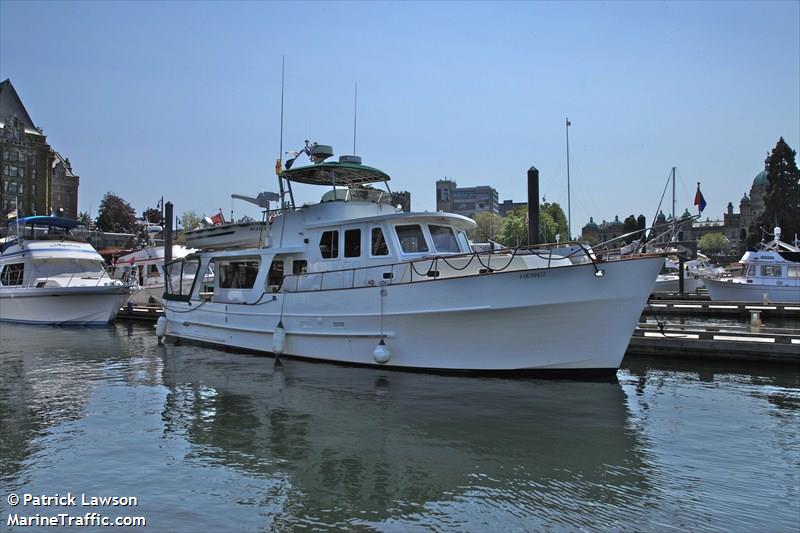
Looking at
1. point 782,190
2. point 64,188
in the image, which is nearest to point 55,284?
point 782,190

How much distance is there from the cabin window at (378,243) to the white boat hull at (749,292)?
2532 centimetres

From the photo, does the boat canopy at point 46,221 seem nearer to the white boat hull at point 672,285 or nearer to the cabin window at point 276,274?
the cabin window at point 276,274

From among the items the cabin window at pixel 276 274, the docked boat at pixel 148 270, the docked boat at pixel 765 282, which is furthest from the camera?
the docked boat at pixel 148 270

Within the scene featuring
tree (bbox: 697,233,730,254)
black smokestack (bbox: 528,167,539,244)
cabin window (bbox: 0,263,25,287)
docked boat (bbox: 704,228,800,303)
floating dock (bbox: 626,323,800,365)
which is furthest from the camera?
tree (bbox: 697,233,730,254)

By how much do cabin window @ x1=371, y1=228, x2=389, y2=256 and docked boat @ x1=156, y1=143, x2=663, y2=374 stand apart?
3 cm

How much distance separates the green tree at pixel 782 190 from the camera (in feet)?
219

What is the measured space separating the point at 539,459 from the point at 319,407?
406cm

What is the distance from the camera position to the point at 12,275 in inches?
1092

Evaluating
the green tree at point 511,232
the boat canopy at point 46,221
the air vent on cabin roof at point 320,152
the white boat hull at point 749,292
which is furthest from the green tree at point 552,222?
the air vent on cabin roof at point 320,152

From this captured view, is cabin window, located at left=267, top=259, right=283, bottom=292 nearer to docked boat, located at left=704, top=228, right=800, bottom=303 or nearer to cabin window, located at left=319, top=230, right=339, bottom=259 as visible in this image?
cabin window, located at left=319, top=230, right=339, bottom=259

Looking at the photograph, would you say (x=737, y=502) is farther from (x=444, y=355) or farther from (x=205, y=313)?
(x=205, y=313)

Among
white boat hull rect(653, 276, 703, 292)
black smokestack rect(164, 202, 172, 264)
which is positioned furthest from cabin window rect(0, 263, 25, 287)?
white boat hull rect(653, 276, 703, 292)

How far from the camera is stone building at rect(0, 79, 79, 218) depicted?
251ft

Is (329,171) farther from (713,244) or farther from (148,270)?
(713,244)
